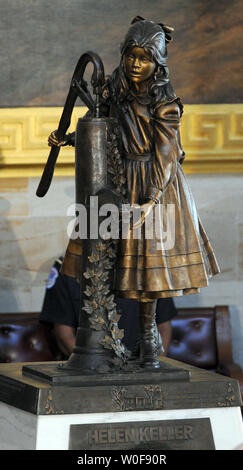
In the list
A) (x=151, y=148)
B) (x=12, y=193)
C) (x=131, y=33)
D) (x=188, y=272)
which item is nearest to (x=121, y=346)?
(x=188, y=272)

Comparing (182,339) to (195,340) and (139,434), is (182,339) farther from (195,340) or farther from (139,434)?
(139,434)

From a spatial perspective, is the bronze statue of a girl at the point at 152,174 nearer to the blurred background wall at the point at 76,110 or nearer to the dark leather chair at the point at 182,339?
the dark leather chair at the point at 182,339

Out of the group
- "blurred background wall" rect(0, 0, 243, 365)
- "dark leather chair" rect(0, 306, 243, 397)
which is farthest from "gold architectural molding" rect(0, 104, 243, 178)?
"dark leather chair" rect(0, 306, 243, 397)

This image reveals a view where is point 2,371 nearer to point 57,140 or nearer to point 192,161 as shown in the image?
point 57,140

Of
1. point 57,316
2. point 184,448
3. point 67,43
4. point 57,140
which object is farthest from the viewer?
point 67,43

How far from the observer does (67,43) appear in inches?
263

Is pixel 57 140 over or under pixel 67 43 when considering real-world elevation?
under

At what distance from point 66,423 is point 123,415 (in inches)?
8.9

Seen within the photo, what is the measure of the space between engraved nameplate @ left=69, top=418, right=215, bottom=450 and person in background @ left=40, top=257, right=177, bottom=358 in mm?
2020

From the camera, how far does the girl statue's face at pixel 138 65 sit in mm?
4094

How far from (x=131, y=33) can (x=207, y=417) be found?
155 centimetres

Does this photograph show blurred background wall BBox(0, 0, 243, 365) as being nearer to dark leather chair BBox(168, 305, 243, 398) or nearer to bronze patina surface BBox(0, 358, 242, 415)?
dark leather chair BBox(168, 305, 243, 398)

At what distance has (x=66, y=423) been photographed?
3971 millimetres

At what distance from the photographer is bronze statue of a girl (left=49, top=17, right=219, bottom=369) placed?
4.07 meters
